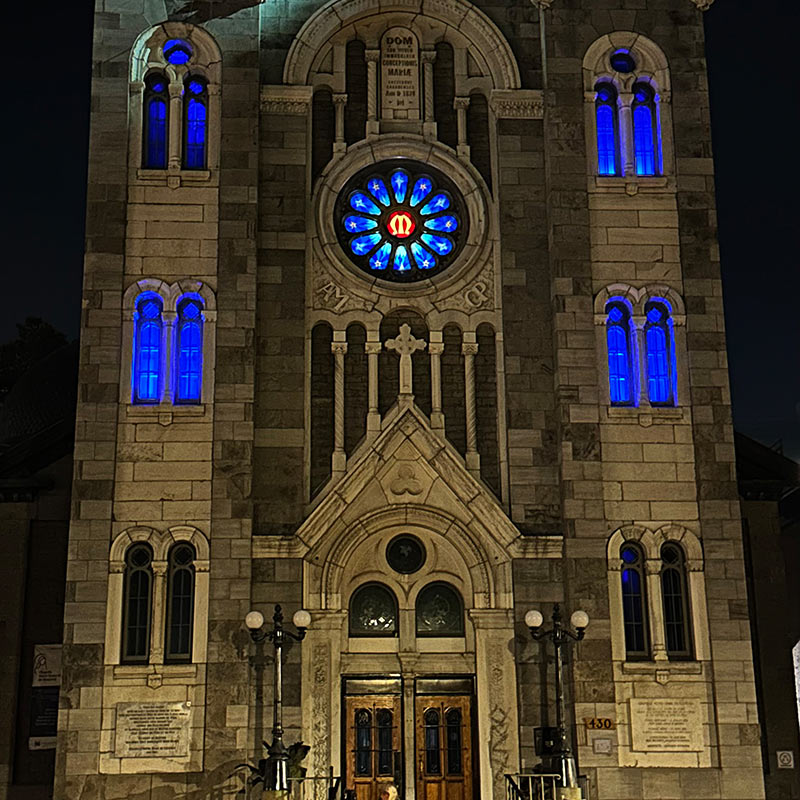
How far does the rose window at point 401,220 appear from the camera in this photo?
22406mm

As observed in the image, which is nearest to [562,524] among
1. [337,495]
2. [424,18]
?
[337,495]

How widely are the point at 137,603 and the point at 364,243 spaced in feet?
24.3

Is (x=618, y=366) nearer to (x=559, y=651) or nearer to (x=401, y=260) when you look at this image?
(x=401, y=260)

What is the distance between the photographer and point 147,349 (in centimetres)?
2122

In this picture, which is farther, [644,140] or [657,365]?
[644,140]

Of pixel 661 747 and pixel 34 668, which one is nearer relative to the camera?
pixel 661 747

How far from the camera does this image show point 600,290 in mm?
21750

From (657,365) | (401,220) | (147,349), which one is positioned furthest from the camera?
(401,220)

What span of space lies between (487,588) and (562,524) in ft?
5.35

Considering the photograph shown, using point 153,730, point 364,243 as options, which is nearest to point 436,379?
point 364,243

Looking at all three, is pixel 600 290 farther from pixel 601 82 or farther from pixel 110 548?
pixel 110 548

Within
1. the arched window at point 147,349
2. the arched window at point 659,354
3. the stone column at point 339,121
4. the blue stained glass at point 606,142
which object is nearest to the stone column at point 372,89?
the stone column at point 339,121

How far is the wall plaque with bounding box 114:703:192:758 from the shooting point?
19328 millimetres

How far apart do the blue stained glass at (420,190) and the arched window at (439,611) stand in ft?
22.6
